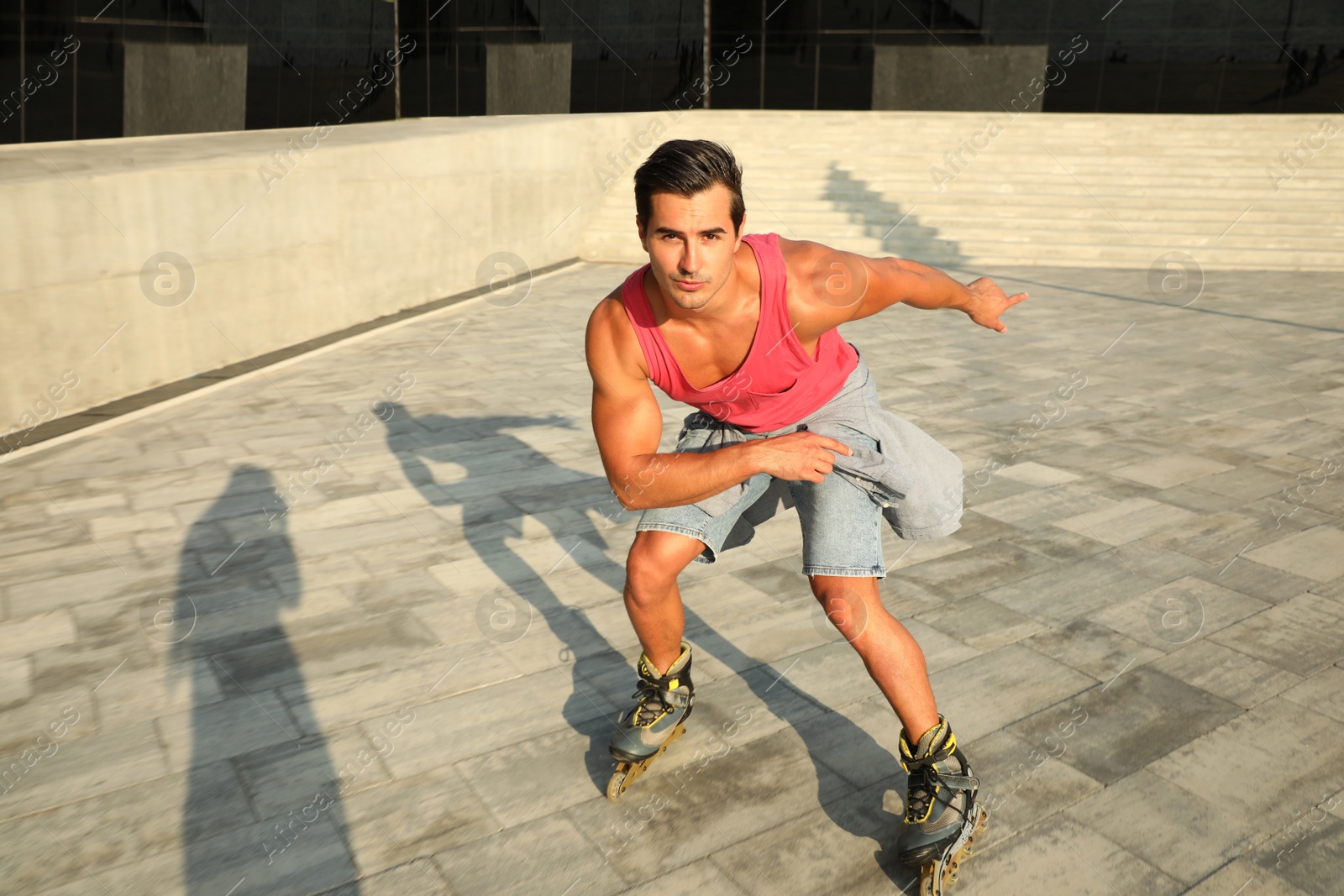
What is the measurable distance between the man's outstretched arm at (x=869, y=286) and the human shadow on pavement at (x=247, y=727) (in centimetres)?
220

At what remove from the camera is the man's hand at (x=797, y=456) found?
9.52 ft

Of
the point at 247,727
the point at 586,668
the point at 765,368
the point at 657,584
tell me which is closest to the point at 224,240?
the point at 247,727

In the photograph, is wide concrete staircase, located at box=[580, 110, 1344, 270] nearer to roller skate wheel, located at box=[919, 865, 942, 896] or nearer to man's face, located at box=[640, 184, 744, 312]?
man's face, located at box=[640, 184, 744, 312]

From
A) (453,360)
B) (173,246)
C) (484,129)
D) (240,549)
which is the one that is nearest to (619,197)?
(484,129)

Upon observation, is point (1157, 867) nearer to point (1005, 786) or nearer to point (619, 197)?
point (1005, 786)

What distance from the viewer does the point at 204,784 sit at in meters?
3.63

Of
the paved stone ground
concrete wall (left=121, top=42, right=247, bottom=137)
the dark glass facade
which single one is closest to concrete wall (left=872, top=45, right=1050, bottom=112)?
the dark glass facade

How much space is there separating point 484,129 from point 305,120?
7.81 ft

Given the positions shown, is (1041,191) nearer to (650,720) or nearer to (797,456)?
(650,720)

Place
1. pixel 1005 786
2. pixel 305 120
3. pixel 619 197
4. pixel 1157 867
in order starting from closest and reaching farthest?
pixel 1157 867, pixel 1005 786, pixel 305 120, pixel 619 197

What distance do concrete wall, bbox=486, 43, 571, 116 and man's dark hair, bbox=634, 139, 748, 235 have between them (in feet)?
65.4

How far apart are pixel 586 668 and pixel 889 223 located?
602 inches

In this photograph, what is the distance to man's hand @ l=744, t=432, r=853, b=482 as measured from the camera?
290 centimetres

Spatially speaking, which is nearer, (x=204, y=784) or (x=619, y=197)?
(x=204, y=784)
